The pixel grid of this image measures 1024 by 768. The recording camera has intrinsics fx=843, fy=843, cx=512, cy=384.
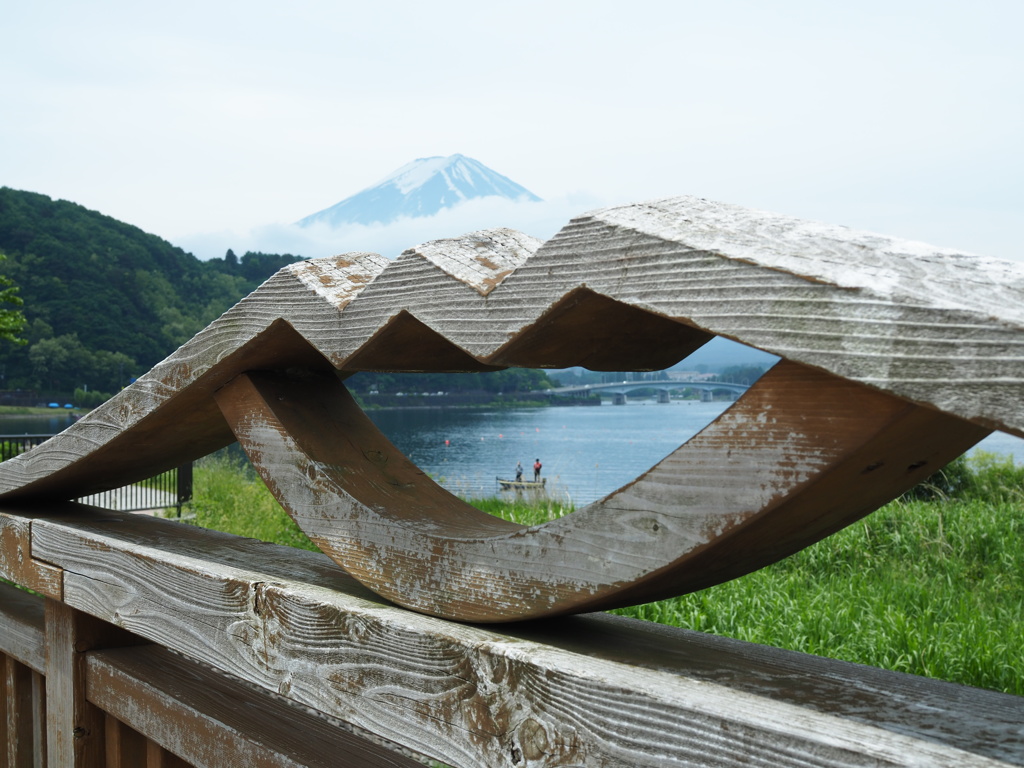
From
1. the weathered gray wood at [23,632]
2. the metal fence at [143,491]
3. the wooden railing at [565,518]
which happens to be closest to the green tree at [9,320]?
the metal fence at [143,491]

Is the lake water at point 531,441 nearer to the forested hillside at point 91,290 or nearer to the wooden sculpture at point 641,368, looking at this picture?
the wooden sculpture at point 641,368

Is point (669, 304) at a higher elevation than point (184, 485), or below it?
higher

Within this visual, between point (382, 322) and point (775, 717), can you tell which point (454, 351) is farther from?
point (775, 717)

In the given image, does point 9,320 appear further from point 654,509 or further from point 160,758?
point 654,509

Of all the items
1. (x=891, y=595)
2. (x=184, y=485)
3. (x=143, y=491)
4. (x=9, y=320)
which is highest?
(x=9, y=320)

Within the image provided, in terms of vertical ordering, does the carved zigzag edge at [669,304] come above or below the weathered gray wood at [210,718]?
above

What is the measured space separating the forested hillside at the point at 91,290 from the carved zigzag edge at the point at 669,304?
4822 cm

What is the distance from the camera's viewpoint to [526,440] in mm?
85750

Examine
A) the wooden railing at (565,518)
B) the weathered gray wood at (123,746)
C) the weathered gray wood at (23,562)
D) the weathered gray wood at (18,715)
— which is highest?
the wooden railing at (565,518)

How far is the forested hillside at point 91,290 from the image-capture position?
49.4m

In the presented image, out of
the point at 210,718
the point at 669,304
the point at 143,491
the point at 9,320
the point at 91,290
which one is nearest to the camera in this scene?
the point at 669,304

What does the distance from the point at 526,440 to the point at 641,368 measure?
84.8m

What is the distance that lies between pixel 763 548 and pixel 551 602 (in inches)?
10.1

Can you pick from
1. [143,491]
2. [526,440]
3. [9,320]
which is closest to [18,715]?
[143,491]
